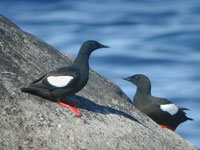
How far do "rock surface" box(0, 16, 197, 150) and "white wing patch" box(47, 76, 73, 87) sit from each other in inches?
11.0

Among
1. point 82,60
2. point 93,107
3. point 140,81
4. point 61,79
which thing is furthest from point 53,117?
point 140,81

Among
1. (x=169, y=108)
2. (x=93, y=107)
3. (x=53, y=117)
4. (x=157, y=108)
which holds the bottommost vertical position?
(x=53, y=117)

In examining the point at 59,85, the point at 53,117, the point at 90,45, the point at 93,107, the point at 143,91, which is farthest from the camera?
the point at 143,91

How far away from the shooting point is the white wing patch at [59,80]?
6418mm

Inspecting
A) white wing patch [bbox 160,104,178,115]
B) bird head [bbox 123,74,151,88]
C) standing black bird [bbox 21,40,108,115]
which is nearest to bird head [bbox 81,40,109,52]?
standing black bird [bbox 21,40,108,115]

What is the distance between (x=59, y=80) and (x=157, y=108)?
13.0 ft

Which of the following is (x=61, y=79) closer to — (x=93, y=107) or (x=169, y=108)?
(x=93, y=107)

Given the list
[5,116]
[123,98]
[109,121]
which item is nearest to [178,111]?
[123,98]

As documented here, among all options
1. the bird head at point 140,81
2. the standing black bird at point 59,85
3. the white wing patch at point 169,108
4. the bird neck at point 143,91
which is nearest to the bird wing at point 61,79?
the standing black bird at point 59,85

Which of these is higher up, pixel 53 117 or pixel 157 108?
pixel 157 108

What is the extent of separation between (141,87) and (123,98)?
7.34 ft

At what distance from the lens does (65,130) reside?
5906mm

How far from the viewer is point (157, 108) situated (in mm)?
9938

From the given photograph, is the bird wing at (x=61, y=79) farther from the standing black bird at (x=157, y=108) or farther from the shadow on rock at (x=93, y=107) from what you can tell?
the standing black bird at (x=157, y=108)
